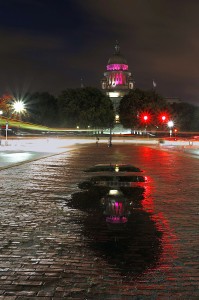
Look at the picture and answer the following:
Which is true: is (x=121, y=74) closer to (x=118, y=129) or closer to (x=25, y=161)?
(x=118, y=129)

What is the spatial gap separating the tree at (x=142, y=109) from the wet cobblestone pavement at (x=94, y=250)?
87.0 m

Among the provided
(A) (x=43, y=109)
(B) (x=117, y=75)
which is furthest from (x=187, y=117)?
(B) (x=117, y=75)

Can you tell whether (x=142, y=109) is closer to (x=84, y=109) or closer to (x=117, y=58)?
(x=84, y=109)

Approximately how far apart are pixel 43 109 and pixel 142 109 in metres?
32.8

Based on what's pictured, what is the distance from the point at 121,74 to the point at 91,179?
533 feet

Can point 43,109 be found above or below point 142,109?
above

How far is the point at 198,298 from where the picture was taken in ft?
14.9

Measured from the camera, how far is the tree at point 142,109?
9856cm

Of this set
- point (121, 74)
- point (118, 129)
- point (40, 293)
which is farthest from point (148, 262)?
point (121, 74)

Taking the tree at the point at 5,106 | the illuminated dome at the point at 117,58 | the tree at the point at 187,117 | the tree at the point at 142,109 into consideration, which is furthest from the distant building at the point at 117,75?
the tree at the point at 5,106

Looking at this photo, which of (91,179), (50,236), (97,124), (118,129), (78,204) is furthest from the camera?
(118,129)

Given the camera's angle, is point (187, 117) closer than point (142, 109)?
No

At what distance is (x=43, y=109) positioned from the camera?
122000 millimetres

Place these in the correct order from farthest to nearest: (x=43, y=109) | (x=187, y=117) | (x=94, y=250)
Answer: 1. (x=187, y=117)
2. (x=43, y=109)
3. (x=94, y=250)
